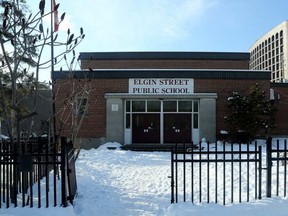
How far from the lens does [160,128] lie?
2208 centimetres

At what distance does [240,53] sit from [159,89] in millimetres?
12052

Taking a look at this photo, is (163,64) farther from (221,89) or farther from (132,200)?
(132,200)

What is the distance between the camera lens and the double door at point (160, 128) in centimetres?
2206

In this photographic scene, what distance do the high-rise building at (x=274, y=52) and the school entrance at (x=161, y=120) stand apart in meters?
77.1

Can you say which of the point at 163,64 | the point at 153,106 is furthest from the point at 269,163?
the point at 163,64

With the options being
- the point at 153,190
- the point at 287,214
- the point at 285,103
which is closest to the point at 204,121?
the point at 285,103

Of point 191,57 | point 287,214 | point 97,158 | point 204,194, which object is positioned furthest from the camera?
point 191,57

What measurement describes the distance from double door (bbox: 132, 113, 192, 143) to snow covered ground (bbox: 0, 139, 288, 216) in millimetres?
8712

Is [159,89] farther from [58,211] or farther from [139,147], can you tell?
[58,211]

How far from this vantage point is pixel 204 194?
27.0 feet

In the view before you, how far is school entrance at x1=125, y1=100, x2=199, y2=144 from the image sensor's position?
22047mm

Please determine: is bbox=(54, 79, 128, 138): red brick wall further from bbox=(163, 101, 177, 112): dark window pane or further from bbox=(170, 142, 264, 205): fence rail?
bbox=(170, 142, 264, 205): fence rail

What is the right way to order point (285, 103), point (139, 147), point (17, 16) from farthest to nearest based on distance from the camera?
point (285, 103) < point (139, 147) < point (17, 16)

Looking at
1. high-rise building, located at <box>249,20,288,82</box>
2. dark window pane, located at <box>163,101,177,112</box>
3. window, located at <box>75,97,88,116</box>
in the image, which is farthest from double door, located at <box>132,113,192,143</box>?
high-rise building, located at <box>249,20,288,82</box>
